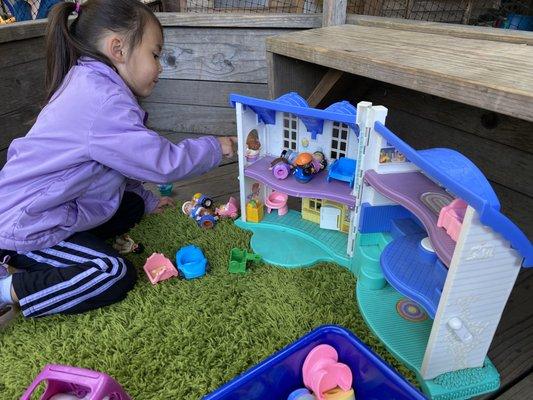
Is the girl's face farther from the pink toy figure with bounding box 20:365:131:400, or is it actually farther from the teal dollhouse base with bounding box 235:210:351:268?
the pink toy figure with bounding box 20:365:131:400

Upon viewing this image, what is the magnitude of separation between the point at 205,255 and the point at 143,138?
368mm

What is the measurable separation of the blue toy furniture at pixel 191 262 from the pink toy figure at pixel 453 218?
1.93ft

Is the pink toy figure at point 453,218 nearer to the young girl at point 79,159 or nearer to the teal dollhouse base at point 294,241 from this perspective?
the teal dollhouse base at point 294,241

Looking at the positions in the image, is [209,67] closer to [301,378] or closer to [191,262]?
[191,262]

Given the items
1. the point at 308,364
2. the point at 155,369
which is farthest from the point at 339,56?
the point at 155,369

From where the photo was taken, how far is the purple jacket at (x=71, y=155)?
908mm

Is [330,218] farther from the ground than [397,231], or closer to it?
closer to it

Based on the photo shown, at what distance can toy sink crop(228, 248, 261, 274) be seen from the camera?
1.06m

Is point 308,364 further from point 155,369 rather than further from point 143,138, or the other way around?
point 143,138

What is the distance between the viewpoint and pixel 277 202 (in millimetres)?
1250

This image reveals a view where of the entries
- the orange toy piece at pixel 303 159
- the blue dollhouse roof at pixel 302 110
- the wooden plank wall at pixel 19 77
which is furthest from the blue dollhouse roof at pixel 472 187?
the wooden plank wall at pixel 19 77

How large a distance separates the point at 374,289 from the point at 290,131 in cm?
47

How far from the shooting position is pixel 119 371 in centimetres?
81

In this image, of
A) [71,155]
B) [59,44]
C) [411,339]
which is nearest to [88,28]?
[59,44]
